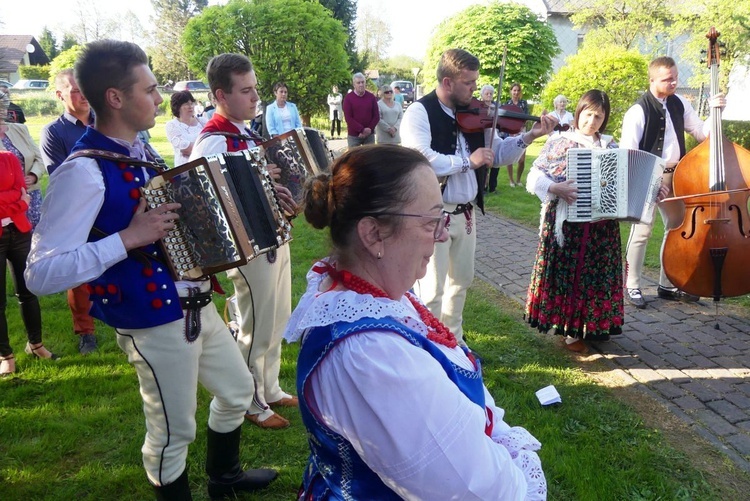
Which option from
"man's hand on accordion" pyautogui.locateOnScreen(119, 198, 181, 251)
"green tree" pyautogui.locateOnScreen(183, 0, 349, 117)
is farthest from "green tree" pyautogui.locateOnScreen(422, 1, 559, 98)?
"man's hand on accordion" pyautogui.locateOnScreen(119, 198, 181, 251)

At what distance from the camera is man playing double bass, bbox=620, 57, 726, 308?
5.21 m

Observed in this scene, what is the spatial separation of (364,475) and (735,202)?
14.4 ft

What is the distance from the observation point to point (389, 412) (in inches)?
47.9

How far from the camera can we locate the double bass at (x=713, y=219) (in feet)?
14.5

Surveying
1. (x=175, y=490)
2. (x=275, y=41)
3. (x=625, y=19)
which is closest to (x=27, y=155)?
(x=175, y=490)

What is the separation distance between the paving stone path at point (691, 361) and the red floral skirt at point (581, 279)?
35 cm

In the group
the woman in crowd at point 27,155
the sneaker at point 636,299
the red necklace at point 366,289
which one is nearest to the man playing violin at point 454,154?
the sneaker at point 636,299

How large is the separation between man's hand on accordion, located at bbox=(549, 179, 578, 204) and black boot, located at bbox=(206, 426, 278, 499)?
287 cm

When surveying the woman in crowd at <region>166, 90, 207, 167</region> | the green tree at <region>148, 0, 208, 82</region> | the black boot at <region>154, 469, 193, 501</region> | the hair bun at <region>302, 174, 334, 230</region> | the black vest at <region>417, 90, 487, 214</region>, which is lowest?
the black boot at <region>154, 469, 193, 501</region>

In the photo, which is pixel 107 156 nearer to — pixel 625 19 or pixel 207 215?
pixel 207 215

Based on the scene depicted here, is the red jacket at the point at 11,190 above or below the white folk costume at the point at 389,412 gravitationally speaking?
above

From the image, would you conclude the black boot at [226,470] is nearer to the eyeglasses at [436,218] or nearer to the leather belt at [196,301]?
the leather belt at [196,301]

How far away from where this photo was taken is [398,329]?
52.9 inches

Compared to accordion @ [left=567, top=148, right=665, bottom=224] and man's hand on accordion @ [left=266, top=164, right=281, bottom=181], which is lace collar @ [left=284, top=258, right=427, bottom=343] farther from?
accordion @ [left=567, top=148, right=665, bottom=224]
